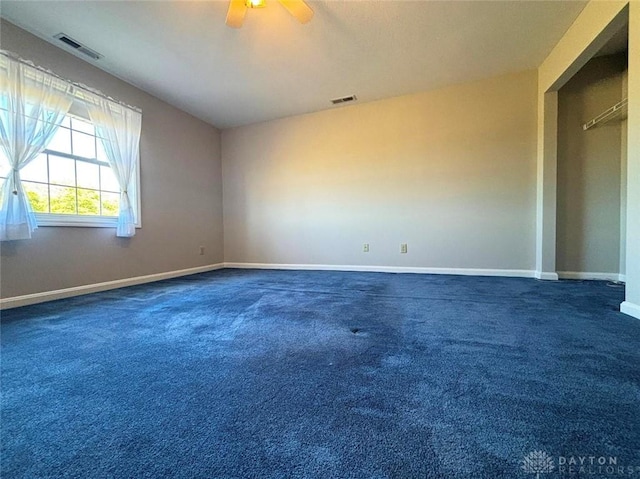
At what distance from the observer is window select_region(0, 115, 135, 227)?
8.15 feet

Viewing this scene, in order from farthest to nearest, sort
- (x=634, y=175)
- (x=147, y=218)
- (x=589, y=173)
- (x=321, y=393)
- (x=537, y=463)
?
(x=147, y=218) < (x=589, y=173) < (x=634, y=175) < (x=321, y=393) < (x=537, y=463)

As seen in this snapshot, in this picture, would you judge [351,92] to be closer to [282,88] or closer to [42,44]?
[282,88]

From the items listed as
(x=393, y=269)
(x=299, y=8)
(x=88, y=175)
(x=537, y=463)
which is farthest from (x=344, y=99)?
(x=537, y=463)

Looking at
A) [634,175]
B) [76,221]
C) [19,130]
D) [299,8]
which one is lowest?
[76,221]

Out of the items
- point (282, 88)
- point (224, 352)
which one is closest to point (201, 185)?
point (282, 88)

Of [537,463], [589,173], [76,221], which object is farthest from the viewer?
[589,173]

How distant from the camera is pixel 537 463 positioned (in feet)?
2.24

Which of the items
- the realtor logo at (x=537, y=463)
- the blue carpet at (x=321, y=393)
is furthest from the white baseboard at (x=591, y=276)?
the realtor logo at (x=537, y=463)

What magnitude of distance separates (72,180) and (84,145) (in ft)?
1.41

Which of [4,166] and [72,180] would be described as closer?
[4,166]

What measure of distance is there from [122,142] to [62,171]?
70 centimetres

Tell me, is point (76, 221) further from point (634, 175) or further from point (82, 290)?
point (634, 175)

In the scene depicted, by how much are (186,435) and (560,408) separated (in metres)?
1.23

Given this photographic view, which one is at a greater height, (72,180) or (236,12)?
(236,12)
